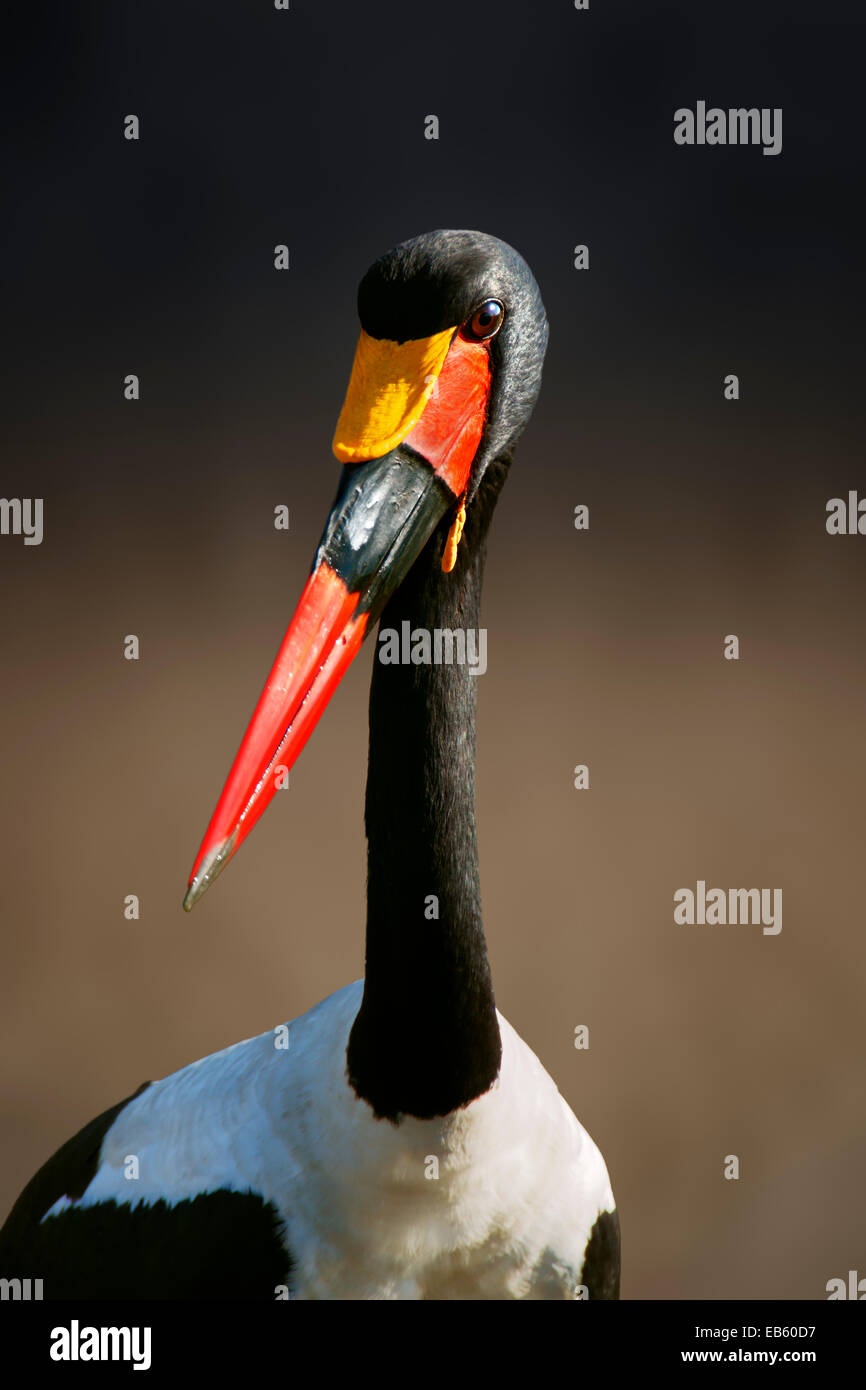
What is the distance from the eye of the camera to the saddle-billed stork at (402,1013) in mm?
1067

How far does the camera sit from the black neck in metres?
1.13

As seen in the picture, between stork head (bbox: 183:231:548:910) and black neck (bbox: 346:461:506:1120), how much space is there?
0.04m

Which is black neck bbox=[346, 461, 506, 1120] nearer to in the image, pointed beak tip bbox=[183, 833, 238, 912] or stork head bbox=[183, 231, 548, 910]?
stork head bbox=[183, 231, 548, 910]

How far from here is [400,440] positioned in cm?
108

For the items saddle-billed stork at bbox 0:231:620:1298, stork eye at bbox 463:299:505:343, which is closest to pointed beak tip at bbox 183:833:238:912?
saddle-billed stork at bbox 0:231:620:1298

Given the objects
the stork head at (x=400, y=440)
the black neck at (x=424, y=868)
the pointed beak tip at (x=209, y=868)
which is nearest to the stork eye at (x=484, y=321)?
the stork head at (x=400, y=440)

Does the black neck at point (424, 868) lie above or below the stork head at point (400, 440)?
below

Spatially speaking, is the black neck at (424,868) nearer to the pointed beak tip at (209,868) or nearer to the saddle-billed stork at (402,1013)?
the saddle-billed stork at (402,1013)

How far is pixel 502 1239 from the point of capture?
1200 mm

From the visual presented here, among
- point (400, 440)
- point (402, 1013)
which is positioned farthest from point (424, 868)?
point (400, 440)
